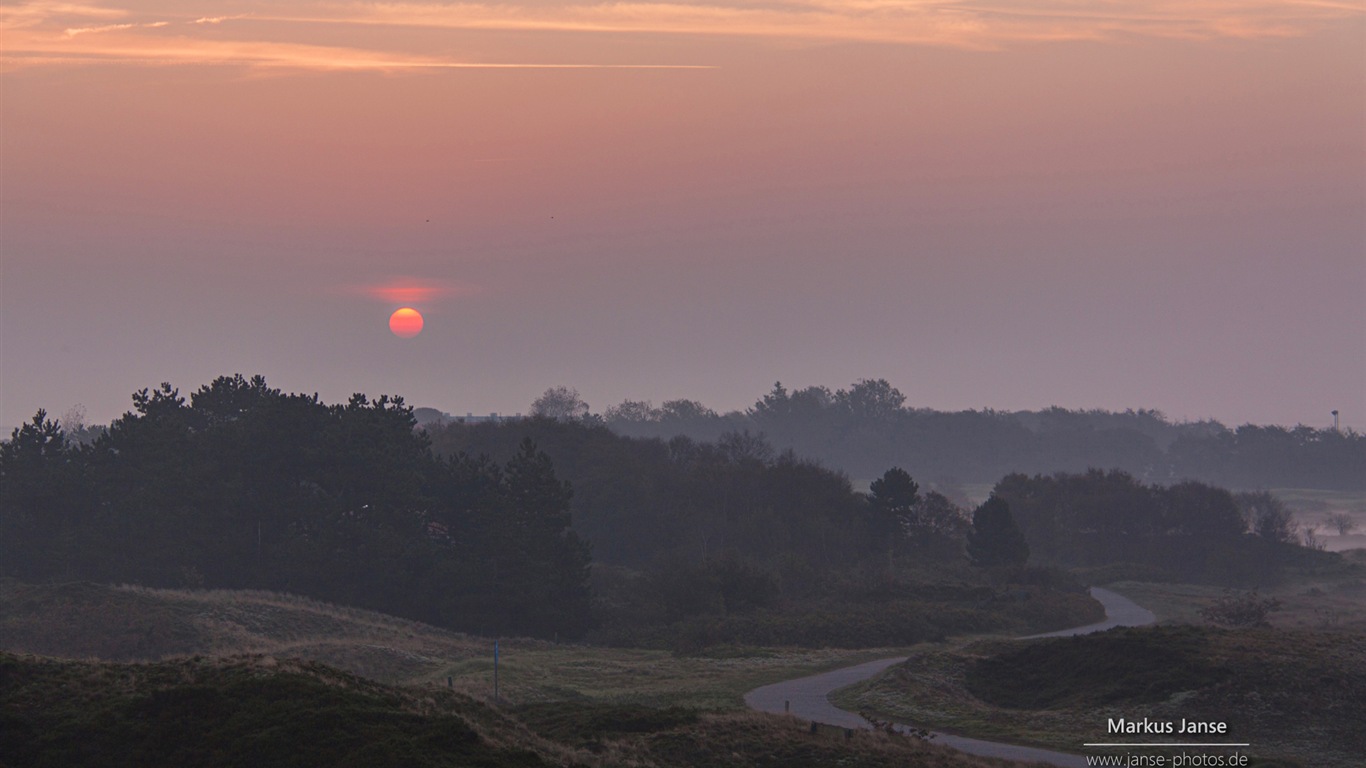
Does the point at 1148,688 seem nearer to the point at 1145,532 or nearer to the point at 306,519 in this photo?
the point at 306,519

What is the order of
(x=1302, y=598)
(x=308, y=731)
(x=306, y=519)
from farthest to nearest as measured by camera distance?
(x=1302, y=598), (x=306, y=519), (x=308, y=731)

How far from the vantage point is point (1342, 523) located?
511 feet

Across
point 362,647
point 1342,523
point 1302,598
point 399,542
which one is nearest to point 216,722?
point 362,647

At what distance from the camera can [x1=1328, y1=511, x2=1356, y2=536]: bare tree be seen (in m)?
154

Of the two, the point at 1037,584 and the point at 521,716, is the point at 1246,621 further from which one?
the point at 521,716

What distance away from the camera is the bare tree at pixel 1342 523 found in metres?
154

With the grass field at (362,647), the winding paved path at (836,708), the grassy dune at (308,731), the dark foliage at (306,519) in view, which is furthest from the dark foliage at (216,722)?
the dark foliage at (306,519)

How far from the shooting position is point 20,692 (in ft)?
74.6

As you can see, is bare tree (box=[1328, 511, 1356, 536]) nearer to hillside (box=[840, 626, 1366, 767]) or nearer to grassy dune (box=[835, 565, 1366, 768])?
grassy dune (box=[835, 565, 1366, 768])

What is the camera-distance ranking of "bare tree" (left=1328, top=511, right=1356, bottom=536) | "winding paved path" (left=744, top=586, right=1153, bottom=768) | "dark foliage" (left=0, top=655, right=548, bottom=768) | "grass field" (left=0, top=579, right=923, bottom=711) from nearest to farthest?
"dark foliage" (left=0, top=655, right=548, bottom=768)
"winding paved path" (left=744, top=586, right=1153, bottom=768)
"grass field" (left=0, top=579, right=923, bottom=711)
"bare tree" (left=1328, top=511, right=1356, bottom=536)

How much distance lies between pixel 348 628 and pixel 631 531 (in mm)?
42660

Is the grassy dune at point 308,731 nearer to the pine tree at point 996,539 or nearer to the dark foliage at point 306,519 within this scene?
the dark foliage at point 306,519

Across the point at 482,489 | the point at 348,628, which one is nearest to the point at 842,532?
the point at 482,489

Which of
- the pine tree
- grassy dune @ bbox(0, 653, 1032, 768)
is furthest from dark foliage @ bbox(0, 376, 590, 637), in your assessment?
grassy dune @ bbox(0, 653, 1032, 768)
